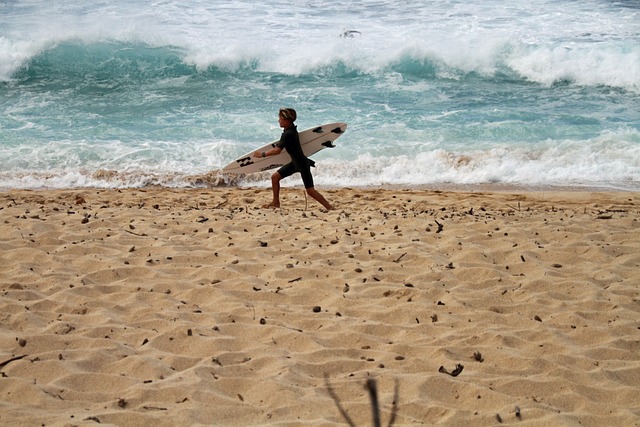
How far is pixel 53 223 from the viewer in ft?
21.6

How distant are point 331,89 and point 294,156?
28.2 feet

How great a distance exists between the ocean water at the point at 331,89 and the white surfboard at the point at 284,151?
1492 millimetres

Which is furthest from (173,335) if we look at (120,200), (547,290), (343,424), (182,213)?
(120,200)

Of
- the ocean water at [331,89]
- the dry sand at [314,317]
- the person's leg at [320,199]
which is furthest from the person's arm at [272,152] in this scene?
the ocean water at [331,89]

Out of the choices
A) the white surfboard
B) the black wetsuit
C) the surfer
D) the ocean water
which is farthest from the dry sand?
the ocean water

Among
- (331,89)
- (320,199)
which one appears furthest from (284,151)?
(331,89)

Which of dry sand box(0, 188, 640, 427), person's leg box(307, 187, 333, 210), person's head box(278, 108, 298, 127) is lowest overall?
person's leg box(307, 187, 333, 210)

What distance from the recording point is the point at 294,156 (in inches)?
330

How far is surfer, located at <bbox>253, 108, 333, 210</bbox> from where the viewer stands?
8.27m

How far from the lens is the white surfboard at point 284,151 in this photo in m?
9.25

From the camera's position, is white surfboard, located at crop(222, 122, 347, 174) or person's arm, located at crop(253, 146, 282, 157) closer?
person's arm, located at crop(253, 146, 282, 157)

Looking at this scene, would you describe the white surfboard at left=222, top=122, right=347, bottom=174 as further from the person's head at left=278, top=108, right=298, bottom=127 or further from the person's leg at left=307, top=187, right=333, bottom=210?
the person's leg at left=307, top=187, right=333, bottom=210

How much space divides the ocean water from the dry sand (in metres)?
4.36

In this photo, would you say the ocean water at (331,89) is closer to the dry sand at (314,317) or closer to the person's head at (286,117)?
the person's head at (286,117)
